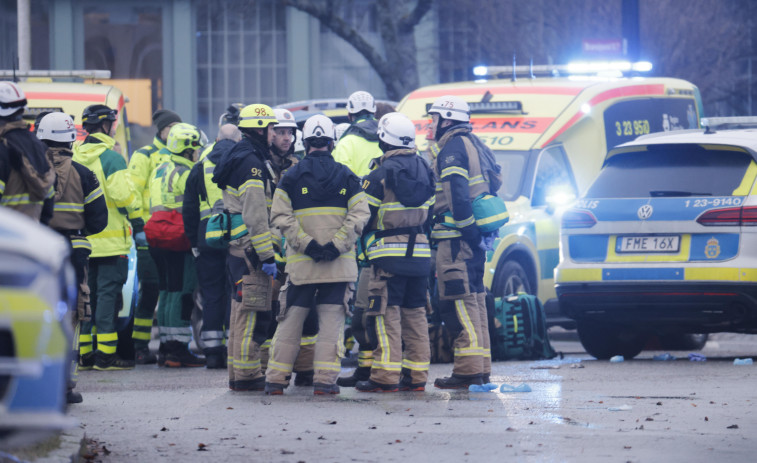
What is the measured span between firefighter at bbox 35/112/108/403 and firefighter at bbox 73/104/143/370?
1.57 metres

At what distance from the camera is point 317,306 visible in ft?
30.9

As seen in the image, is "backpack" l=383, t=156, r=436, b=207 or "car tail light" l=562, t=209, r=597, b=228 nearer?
"backpack" l=383, t=156, r=436, b=207

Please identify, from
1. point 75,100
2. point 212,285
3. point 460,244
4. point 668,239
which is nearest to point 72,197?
point 212,285

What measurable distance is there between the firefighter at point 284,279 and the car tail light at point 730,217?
10.1ft

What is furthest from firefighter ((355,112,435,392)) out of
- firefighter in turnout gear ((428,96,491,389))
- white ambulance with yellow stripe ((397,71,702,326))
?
white ambulance with yellow stripe ((397,71,702,326))

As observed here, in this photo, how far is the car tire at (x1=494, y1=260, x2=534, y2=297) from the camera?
1245cm

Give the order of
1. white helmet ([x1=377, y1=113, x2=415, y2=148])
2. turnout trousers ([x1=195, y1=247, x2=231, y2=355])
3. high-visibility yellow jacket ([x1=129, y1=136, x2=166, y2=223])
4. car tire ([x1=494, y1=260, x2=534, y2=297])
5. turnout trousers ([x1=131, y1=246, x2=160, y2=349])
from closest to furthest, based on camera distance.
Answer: white helmet ([x1=377, y1=113, x2=415, y2=148])
turnout trousers ([x1=195, y1=247, x2=231, y2=355])
turnout trousers ([x1=131, y1=246, x2=160, y2=349])
high-visibility yellow jacket ([x1=129, y1=136, x2=166, y2=223])
car tire ([x1=494, y1=260, x2=534, y2=297])

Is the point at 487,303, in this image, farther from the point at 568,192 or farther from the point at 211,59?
the point at 211,59

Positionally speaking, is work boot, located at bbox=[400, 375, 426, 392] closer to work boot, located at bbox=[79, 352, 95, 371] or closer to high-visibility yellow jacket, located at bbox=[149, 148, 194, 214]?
high-visibility yellow jacket, located at bbox=[149, 148, 194, 214]

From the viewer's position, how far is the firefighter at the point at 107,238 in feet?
36.2

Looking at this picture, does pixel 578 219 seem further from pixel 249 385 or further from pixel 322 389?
pixel 249 385

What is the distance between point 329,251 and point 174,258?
2.95 metres

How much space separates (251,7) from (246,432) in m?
20.3

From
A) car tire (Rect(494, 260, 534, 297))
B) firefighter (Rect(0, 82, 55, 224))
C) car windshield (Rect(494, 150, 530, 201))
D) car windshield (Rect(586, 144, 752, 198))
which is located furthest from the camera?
car windshield (Rect(494, 150, 530, 201))
